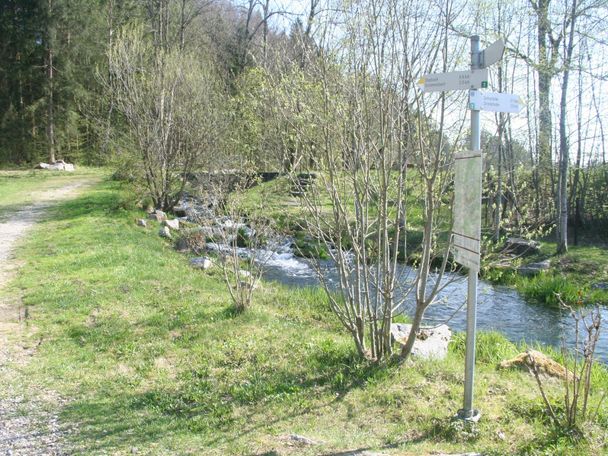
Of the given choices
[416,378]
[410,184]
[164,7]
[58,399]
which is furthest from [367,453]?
[164,7]

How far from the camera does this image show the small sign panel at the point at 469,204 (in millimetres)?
3695

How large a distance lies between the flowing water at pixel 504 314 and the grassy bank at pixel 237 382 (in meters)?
1.51

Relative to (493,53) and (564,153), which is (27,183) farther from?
(493,53)

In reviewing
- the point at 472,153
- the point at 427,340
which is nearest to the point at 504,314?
the point at 427,340

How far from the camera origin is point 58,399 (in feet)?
15.9

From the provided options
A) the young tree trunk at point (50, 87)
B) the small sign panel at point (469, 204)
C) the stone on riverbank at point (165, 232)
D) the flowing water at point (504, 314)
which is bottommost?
the flowing water at point (504, 314)

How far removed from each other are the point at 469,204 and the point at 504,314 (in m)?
6.97

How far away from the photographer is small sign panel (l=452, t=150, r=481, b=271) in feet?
12.1

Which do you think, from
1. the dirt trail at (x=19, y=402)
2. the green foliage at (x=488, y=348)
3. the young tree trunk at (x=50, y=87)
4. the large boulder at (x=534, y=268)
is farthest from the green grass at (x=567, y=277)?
the young tree trunk at (x=50, y=87)

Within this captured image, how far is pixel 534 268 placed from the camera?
12.7m

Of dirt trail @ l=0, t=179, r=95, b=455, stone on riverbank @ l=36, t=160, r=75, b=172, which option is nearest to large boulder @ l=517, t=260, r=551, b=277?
dirt trail @ l=0, t=179, r=95, b=455

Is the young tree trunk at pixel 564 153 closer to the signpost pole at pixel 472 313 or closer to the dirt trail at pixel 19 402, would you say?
the signpost pole at pixel 472 313

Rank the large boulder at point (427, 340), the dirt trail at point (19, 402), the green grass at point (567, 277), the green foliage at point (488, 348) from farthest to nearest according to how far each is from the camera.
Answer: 1. the green grass at point (567, 277)
2. the green foliage at point (488, 348)
3. the large boulder at point (427, 340)
4. the dirt trail at point (19, 402)

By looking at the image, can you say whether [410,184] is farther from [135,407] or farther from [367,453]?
[135,407]
